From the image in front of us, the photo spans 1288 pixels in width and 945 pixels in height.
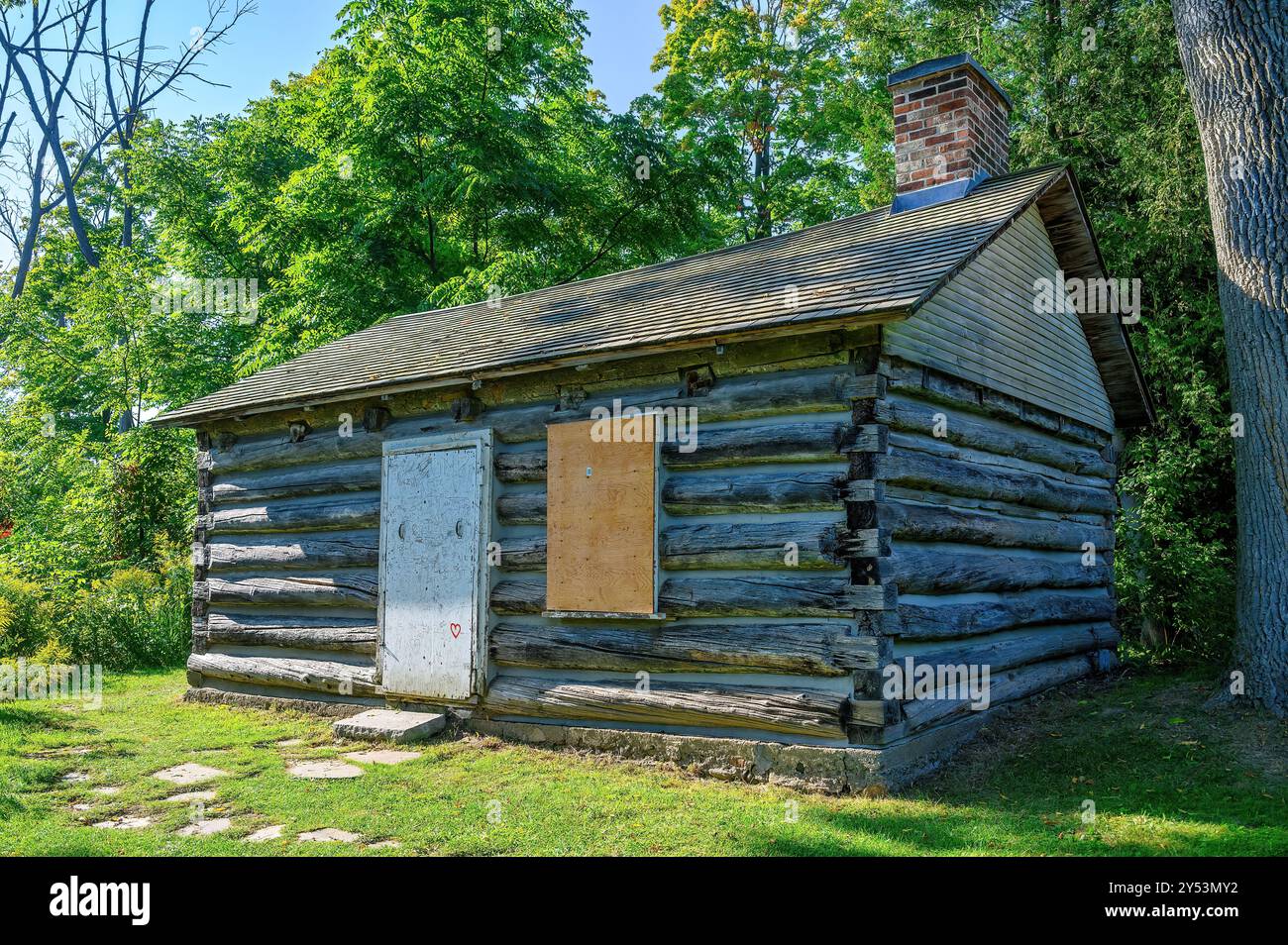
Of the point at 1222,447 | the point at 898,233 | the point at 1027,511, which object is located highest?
the point at 898,233

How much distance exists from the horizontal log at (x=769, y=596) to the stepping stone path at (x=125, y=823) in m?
3.73

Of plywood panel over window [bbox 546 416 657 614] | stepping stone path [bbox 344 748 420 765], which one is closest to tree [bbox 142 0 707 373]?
plywood panel over window [bbox 546 416 657 614]

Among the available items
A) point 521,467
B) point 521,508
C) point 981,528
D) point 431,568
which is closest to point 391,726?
point 431,568

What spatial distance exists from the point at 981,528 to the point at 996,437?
98 cm

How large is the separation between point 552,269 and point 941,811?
50.8 feet

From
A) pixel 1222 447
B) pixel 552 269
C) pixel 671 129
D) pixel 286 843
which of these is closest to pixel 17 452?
pixel 552 269

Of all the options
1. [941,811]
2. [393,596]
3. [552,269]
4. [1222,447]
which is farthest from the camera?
[552,269]

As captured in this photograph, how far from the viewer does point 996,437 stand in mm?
8453

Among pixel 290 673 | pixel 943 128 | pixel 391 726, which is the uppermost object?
pixel 943 128

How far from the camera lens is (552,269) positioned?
19.6 metres

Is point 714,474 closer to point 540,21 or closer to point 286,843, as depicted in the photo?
point 286,843

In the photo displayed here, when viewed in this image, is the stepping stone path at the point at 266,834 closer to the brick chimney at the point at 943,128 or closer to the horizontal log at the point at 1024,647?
the horizontal log at the point at 1024,647

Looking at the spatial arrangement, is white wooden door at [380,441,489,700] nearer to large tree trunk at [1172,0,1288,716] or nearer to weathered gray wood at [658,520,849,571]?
weathered gray wood at [658,520,849,571]

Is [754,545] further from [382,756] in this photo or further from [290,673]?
[290,673]
